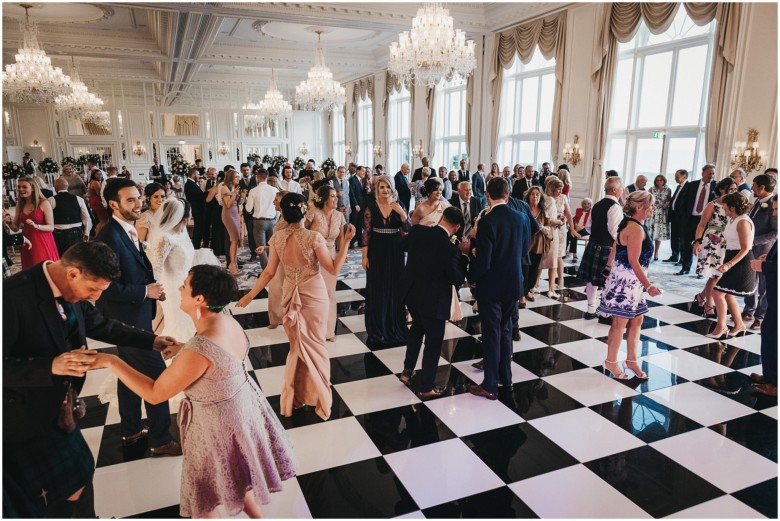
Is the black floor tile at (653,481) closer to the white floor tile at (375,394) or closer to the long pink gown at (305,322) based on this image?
the white floor tile at (375,394)

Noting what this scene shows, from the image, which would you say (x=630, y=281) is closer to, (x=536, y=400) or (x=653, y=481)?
(x=536, y=400)

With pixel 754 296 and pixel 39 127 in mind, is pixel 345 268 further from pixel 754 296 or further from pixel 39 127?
pixel 39 127

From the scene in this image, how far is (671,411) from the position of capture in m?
3.48

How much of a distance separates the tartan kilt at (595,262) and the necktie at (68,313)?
4543 mm

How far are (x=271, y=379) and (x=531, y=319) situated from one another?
9.38ft

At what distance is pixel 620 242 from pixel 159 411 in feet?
11.0

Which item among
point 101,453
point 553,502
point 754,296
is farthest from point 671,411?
point 101,453

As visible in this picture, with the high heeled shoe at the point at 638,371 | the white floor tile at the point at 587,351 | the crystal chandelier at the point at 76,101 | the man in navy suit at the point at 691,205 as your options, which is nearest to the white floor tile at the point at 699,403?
the high heeled shoe at the point at 638,371

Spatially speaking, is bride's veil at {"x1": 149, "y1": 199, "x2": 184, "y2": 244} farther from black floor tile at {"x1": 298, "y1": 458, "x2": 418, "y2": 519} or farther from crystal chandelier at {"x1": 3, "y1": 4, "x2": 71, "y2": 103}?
crystal chandelier at {"x1": 3, "y1": 4, "x2": 71, "y2": 103}

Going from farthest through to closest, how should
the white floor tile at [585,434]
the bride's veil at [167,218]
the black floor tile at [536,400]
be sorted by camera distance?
the black floor tile at [536,400] < the bride's veil at [167,218] < the white floor tile at [585,434]

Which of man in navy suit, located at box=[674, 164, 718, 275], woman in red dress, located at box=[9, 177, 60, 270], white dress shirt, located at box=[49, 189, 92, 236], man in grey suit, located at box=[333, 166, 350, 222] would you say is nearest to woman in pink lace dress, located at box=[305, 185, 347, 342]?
woman in red dress, located at box=[9, 177, 60, 270]

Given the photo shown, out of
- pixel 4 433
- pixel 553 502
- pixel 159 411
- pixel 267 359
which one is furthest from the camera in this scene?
pixel 267 359

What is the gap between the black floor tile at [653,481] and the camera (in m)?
2.55

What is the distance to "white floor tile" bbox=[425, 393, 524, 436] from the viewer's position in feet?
10.8
